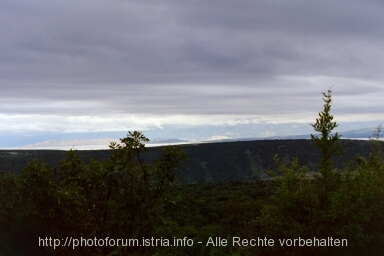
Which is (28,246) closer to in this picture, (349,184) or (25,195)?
(25,195)

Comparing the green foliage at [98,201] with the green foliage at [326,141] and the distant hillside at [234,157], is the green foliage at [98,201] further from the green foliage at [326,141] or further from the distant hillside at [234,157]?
the distant hillside at [234,157]

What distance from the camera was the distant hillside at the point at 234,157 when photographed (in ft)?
440

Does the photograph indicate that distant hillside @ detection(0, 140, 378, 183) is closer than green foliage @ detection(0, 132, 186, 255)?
No

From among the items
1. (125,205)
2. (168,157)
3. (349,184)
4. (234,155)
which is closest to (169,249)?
(125,205)

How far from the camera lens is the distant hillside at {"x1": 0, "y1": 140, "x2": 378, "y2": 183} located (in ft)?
440

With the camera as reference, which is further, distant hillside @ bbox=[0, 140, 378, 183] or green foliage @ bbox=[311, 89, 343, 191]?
distant hillside @ bbox=[0, 140, 378, 183]

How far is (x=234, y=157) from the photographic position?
153m

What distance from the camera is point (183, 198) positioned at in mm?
17109

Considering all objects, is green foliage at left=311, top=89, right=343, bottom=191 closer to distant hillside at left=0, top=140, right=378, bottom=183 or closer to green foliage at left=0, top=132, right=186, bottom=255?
green foliage at left=0, top=132, right=186, bottom=255

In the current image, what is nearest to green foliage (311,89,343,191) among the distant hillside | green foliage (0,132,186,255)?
green foliage (0,132,186,255)

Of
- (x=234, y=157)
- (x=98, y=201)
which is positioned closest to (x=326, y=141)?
(x=98, y=201)

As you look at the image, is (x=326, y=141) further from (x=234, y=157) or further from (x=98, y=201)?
(x=234, y=157)

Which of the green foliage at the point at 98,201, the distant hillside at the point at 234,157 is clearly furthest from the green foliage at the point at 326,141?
the distant hillside at the point at 234,157

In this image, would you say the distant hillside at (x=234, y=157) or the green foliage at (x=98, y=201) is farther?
the distant hillside at (x=234, y=157)
